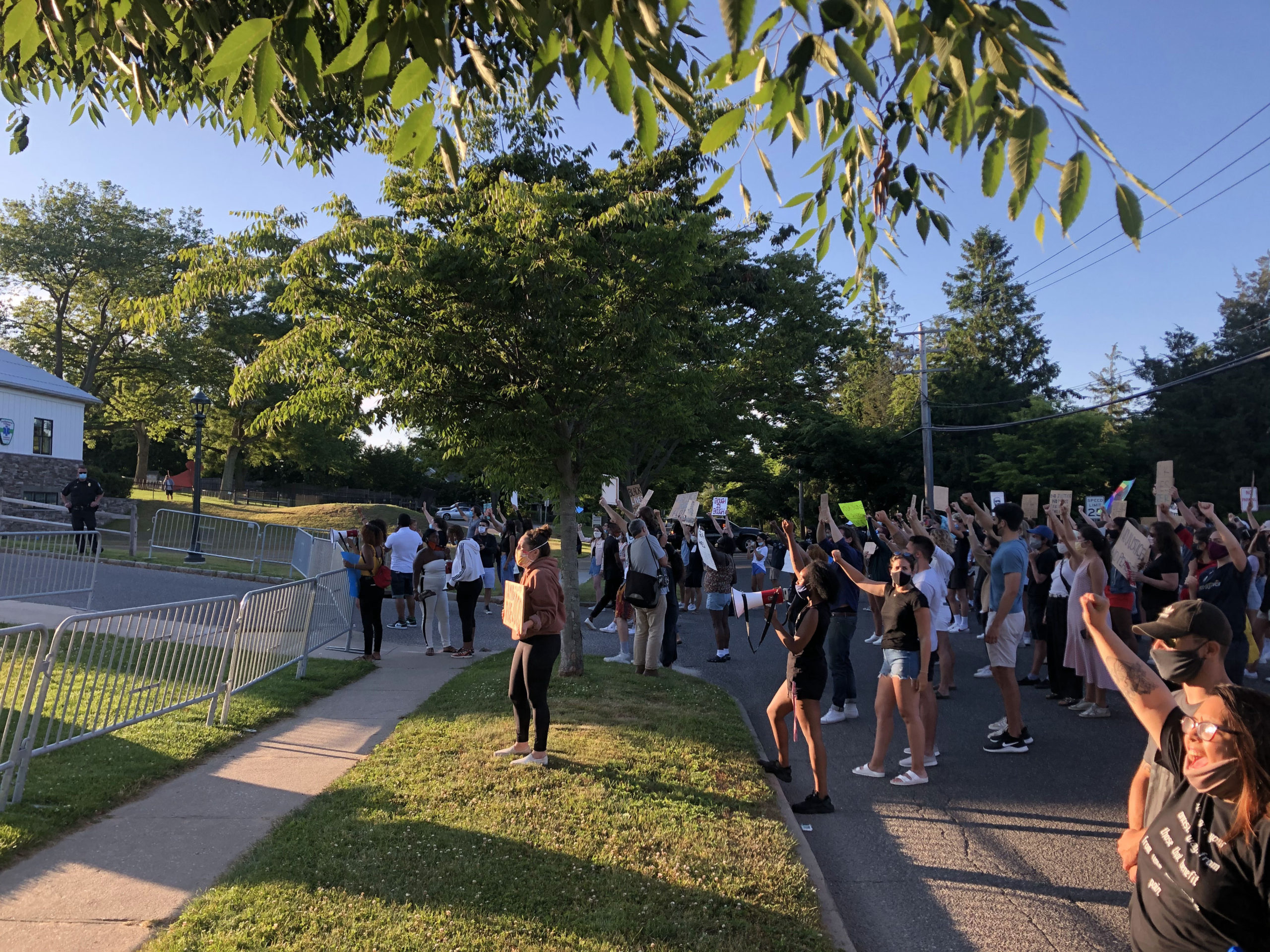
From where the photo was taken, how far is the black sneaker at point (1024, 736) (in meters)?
7.32

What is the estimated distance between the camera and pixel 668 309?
32.5 feet

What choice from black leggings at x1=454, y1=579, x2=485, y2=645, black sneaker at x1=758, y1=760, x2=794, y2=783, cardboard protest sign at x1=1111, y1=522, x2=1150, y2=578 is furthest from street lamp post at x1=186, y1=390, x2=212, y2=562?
cardboard protest sign at x1=1111, y1=522, x2=1150, y2=578

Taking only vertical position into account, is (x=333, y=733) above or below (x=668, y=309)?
below

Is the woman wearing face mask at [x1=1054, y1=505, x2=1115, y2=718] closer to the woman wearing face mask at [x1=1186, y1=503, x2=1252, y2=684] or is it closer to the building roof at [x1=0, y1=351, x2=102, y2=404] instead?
the woman wearing face mask at [x1=1186, y1=503, x2=1252, y2=684]

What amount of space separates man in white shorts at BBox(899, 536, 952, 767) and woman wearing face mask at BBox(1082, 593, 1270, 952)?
152 inches

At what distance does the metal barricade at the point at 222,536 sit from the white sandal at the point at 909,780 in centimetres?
1535

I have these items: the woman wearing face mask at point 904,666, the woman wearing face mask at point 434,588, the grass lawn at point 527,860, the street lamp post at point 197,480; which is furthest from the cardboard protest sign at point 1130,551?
the street lamp post at point 197,480

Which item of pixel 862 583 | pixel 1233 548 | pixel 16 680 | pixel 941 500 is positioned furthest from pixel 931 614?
pixel 941 500

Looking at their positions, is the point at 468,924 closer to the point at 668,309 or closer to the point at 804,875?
the point at 804,875

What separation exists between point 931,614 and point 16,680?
6551mm

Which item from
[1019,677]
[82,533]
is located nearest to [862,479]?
[1019,677]

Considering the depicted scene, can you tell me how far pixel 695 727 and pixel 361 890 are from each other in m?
3.85

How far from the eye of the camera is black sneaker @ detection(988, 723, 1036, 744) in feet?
24.0

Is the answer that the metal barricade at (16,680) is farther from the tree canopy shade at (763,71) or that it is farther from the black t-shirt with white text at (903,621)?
the black t-shirt with white text at (903,621)
